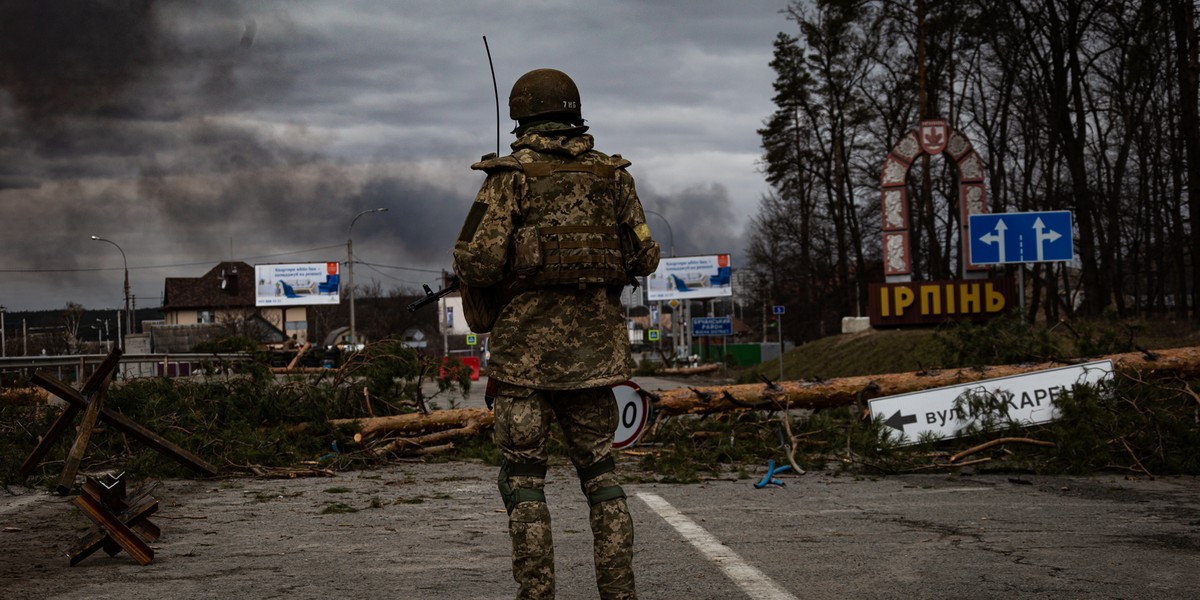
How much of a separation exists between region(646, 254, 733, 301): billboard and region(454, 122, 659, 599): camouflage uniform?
6759cm

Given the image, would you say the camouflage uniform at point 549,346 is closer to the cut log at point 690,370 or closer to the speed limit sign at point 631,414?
the speed limit sign at point 631,414

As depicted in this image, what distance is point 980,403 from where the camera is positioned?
11047mm

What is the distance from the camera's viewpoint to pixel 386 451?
12.2 meters

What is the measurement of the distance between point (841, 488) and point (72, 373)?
12.4 metres

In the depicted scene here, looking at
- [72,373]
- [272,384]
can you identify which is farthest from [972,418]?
[72,373]

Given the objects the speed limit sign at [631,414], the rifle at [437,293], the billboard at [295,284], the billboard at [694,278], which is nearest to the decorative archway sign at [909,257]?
the speed limit sign at [631,414]

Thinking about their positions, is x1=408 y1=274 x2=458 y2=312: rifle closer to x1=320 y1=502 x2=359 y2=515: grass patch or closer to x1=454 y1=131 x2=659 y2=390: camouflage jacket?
x1=454 y1=131 x2=659 y2=390: camouflage jacket

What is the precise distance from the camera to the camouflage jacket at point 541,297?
4.63m

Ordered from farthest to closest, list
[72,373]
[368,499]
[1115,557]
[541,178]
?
1. [72,373]
2. [368,499]
3. [1115,557]
4. [541,178]

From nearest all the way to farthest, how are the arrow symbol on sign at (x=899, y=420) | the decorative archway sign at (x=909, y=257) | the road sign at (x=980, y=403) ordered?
the road sign at (x=980, y=403) → the arrow symbol on sign at (x=899, y=420) → the decorative archway sign at (x=909, y=257)

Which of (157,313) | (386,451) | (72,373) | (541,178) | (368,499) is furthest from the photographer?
(157,313)

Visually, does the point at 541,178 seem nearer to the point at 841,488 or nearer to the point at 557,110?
the point at 557,110

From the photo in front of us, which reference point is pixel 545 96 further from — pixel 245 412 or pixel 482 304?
pixel 245 412

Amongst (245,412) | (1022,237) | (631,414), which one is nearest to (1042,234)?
(1022,237)
